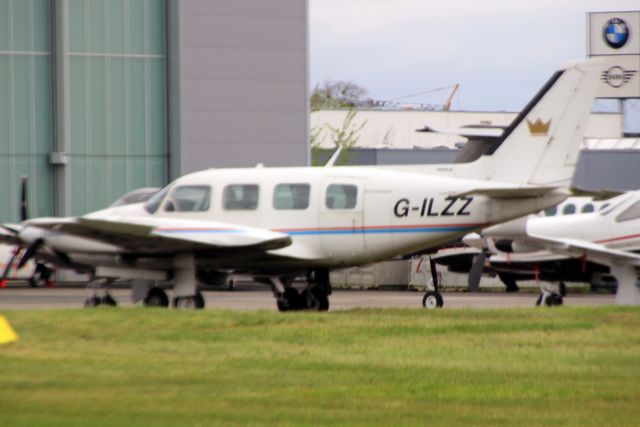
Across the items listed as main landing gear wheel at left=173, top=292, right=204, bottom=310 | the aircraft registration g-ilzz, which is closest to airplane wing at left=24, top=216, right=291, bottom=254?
the aircraft registration g-ilzz

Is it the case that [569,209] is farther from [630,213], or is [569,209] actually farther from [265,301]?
[265,301]

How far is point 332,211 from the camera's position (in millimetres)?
21875

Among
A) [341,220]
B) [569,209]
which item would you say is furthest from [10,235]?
[569,209]

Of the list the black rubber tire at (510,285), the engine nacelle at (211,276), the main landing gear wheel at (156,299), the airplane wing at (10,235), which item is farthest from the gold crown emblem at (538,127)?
the black rubber tire at (510,285)

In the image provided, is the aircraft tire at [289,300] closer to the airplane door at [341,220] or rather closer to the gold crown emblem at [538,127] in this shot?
the airplane door at [341,220]

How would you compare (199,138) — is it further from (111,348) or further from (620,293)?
(111,348)

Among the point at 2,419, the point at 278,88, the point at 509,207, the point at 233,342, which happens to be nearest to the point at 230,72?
the point at 278,88

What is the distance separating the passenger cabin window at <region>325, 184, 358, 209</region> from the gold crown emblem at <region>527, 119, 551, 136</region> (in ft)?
10.0

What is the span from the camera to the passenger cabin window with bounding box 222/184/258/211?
22.4 metres

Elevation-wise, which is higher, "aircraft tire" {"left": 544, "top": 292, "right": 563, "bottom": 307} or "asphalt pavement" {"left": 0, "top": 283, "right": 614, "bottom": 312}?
"aircraft tire" {"left": 544, "top": 292, "right": 563, "bottom": 307}

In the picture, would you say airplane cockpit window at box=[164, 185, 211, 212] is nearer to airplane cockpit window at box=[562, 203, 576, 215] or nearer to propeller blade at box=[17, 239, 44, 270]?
propeller blade at box=[17, 239, 44, 270]

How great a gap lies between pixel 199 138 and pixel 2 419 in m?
34.0

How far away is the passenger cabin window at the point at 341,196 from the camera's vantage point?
71.3ft

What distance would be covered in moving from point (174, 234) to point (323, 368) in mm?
8700
